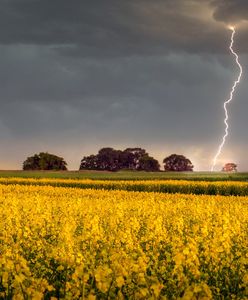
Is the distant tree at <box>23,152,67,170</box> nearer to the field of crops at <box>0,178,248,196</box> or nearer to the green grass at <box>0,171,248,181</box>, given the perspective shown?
the green grass at <box>0,171,248,181</box>

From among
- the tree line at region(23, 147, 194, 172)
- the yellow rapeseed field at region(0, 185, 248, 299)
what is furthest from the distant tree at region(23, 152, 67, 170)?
the yellow rapeseed field at region(0, 185, 248, 299)

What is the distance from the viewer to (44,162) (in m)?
98.2

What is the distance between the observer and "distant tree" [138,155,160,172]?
352 ft

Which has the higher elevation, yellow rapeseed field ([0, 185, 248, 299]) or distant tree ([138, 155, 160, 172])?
distant tree ([138, 155, 160, 172])

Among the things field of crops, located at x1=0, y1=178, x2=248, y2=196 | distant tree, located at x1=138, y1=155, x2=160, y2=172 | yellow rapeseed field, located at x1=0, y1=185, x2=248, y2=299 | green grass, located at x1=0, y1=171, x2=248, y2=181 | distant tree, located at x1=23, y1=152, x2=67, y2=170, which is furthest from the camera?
distant tree, located at x1=138, y1=155, x2=160, y2=172

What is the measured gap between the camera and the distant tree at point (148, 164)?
10739 cm

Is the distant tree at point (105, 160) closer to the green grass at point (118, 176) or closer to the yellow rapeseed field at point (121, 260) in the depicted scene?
the green grass at point (118, 176)

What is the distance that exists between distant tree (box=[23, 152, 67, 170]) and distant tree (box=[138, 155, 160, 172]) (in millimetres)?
16628

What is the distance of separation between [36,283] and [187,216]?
11572 millimetres

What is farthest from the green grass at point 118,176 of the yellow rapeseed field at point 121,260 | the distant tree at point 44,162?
the yellow rapeseed field at point 121,260

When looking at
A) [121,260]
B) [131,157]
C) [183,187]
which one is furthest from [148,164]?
[121,260]

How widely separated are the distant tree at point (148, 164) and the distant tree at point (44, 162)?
16628 mm

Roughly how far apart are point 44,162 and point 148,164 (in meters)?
21.0

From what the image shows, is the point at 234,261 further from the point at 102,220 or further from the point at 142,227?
the point at 102,220
